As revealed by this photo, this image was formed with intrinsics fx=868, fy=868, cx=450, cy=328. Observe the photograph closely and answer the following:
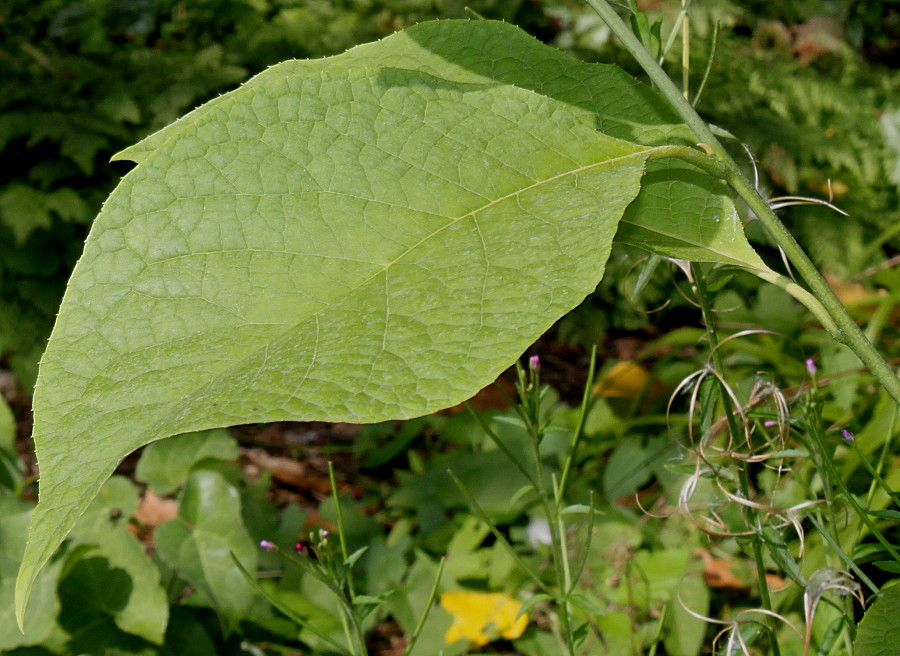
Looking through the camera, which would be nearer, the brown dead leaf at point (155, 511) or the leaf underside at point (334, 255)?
the leaf underside at point (334, 255)

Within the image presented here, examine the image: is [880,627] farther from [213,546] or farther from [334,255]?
[213,546]

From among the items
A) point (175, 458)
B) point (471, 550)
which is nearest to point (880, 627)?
point (471, 550)

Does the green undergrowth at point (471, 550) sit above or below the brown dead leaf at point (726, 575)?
above

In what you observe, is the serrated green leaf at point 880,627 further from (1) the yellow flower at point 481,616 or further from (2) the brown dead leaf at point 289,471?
(2) the brown dead leaf at point 289,471

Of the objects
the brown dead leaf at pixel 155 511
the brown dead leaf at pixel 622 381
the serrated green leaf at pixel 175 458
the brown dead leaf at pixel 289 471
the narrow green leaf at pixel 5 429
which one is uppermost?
the narrow green leaf at pixel 5 429

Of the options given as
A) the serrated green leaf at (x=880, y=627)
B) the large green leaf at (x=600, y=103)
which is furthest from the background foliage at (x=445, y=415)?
the large green leaf at (x=600, y=103)

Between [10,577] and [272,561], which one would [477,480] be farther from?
[10,577]
